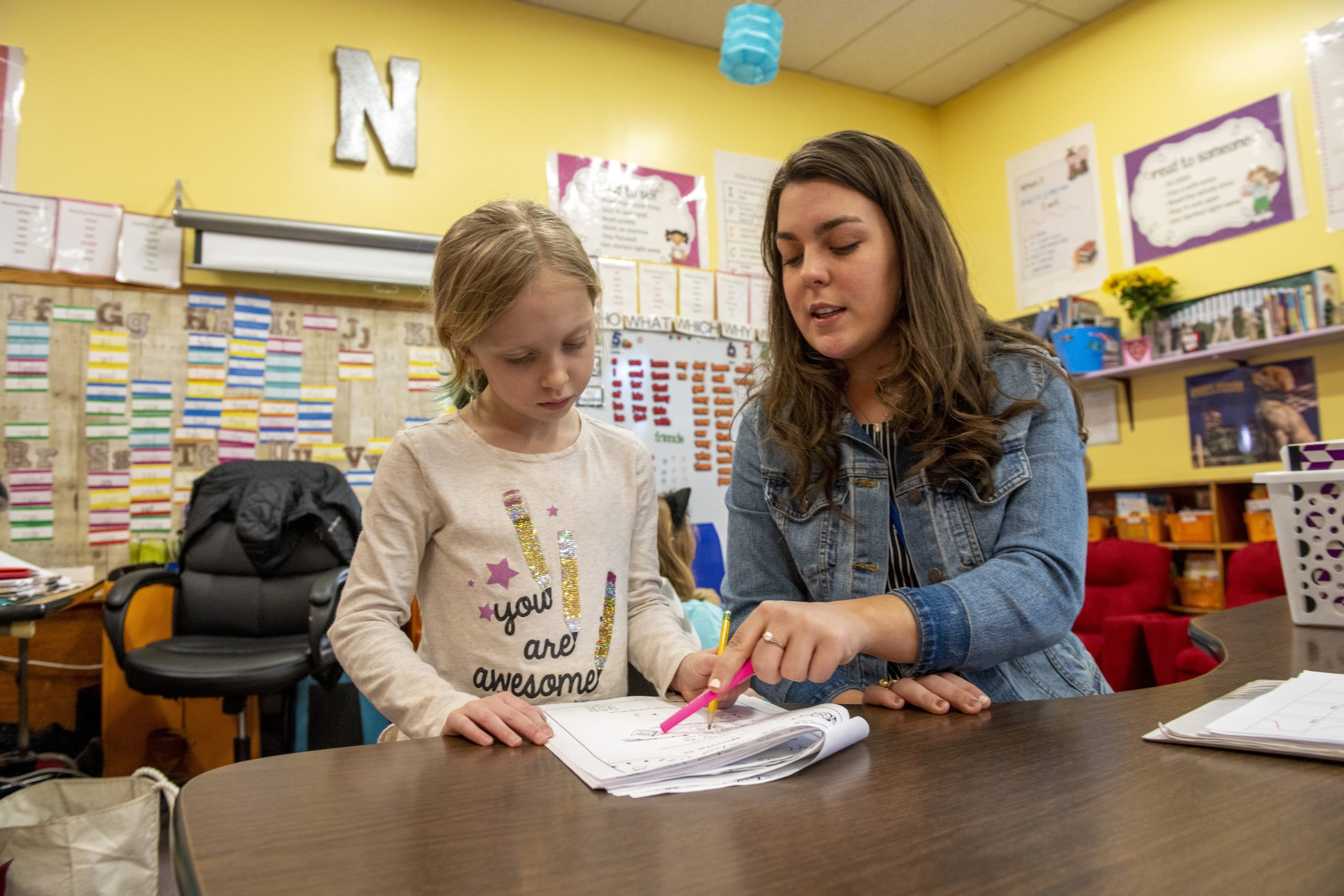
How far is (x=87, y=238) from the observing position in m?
3.02

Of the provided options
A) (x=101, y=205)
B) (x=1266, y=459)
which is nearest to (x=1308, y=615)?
(x=1266, y=459)

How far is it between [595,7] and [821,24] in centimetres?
106

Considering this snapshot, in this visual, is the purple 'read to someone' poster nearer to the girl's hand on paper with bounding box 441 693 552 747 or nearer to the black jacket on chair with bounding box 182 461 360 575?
the black jacket on chair with bounding box 182 461 360 575

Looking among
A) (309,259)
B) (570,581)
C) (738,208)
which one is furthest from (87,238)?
(570,581)

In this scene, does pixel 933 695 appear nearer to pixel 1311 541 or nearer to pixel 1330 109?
pixel 1311 541

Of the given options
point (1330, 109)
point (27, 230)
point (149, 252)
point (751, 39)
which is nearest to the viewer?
point (751, 39)

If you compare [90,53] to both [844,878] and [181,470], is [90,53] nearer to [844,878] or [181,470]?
[181,470]

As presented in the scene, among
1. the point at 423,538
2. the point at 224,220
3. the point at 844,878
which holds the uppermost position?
the point at 224,220

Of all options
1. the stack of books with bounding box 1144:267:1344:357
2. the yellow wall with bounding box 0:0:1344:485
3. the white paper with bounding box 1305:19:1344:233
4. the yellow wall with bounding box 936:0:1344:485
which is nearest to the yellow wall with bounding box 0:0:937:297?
the yellow wall with bounding box 0:0:1344:485

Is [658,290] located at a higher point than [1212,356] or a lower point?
higher

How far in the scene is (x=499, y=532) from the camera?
3.66 feet

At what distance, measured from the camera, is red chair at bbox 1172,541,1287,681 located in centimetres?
285

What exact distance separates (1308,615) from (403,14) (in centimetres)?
370

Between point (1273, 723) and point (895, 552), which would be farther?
point (895, 552)
